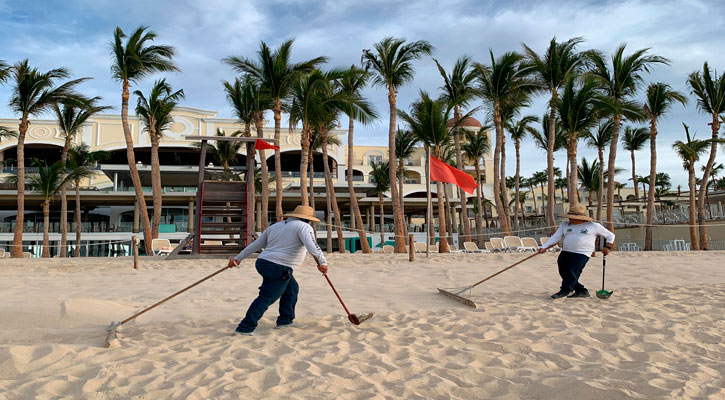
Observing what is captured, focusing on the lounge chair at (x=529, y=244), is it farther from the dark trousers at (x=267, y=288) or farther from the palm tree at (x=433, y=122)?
the dark trousers at (x=267, y=288)

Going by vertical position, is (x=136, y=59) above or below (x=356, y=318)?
above

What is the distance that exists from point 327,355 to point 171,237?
88.1 ft

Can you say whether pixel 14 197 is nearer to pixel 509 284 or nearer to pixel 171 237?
pixel 171 237

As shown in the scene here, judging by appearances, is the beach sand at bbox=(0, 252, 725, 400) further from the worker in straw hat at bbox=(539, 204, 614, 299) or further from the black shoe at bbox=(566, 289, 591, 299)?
the worker in straw hat at bbox=(539, 204, 614, 299)

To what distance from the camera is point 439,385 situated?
3146 millimetres

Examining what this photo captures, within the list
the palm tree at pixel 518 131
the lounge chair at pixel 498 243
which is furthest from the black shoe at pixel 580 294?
the palm tree at pixel 518 131

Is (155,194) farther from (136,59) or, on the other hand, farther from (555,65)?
(555,65)

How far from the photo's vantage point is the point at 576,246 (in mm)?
6367

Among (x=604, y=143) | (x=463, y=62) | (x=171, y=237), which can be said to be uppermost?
(x=463, y=62)

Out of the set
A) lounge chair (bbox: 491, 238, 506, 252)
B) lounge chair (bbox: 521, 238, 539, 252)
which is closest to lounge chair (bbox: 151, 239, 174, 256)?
lounge chair (bbox: 491, 238, 506, 252)

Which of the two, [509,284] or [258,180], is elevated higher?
[258,180]

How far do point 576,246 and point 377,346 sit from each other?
3550mm

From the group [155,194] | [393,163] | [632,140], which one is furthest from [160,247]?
[632,140]

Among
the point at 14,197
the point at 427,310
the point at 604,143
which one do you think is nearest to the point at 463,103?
the point at 604,143
